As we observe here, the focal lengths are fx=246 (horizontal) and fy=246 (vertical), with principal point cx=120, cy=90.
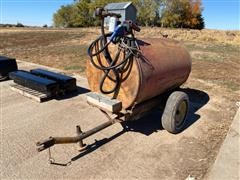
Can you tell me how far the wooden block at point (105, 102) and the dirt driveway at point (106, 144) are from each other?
0.65 meters

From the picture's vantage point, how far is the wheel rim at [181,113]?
4.69m

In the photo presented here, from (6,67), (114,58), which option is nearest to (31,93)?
(6,67)

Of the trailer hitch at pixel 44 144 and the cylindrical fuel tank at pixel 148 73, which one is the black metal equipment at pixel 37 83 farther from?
the trailer hitch at pixel 44 144

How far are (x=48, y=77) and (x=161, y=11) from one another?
171 ft

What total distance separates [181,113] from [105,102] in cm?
162

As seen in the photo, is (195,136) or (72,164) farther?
(195,136)

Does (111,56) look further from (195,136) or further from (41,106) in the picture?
(41,106)

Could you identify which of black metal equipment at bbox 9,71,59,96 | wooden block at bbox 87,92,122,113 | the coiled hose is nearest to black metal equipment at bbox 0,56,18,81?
black metal equipment at bbox 9,71,59,96

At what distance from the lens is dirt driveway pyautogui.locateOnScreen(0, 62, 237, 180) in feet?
11.8

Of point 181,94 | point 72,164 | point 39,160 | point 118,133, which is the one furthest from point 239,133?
point 39,160

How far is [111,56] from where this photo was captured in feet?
14.0

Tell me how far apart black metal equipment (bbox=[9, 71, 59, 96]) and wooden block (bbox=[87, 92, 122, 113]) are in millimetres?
2057

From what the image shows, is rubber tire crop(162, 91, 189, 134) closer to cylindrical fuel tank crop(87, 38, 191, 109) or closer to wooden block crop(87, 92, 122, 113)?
cylindrical fuel tank crop(87, 38, 191, 109)

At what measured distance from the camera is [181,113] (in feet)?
15.9
